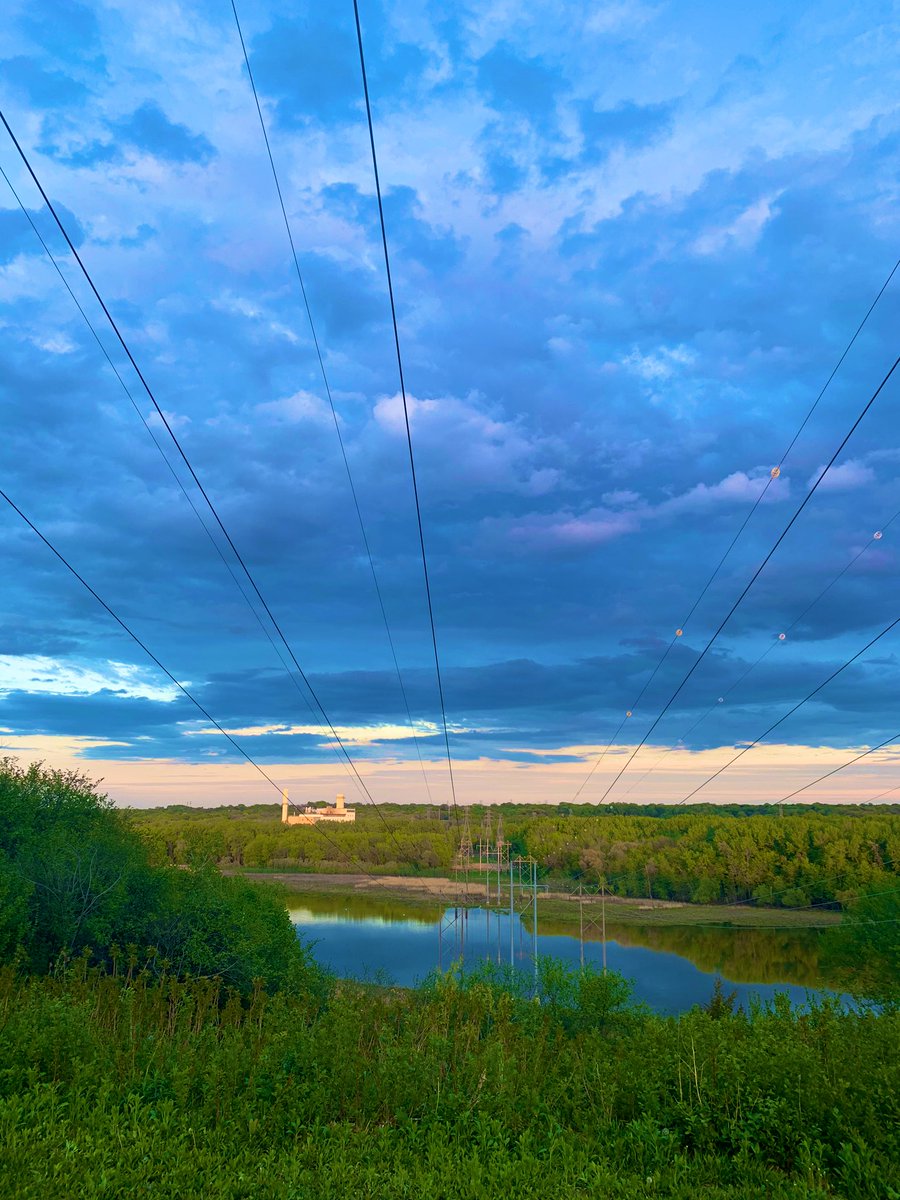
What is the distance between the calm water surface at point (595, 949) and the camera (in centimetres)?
6869

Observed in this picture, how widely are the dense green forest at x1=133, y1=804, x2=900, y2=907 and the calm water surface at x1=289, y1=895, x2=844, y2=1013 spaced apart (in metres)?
13.3

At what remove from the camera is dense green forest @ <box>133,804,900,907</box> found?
114 m

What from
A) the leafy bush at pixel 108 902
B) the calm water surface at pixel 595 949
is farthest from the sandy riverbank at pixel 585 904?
the leafy bush at pixel 108 902

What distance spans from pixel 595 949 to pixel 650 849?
57318mm

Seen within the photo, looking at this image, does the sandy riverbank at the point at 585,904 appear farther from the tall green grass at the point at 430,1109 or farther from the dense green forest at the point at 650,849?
the tall green grass at the point at 430,1109

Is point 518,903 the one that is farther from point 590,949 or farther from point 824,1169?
point 824,1169

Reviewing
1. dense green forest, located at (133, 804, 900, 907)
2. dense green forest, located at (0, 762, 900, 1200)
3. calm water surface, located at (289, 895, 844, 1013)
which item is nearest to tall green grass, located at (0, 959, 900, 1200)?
dense green forest, located at (0, 762, 900, 1200)

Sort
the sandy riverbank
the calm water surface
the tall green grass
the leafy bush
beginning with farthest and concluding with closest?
the sandy riverbank
the calm water surface
the leafy bush
the tall green grass

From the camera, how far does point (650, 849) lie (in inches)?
5527

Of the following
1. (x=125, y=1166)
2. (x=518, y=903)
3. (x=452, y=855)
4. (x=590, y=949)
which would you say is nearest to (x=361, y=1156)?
(x=125, y=1166)

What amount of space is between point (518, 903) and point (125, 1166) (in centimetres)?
12051

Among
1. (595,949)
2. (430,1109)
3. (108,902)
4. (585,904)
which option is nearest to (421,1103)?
(430,1109)

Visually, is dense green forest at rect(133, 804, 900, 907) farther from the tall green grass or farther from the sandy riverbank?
the tall green grass

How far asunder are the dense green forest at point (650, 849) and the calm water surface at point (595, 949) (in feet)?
43.6
